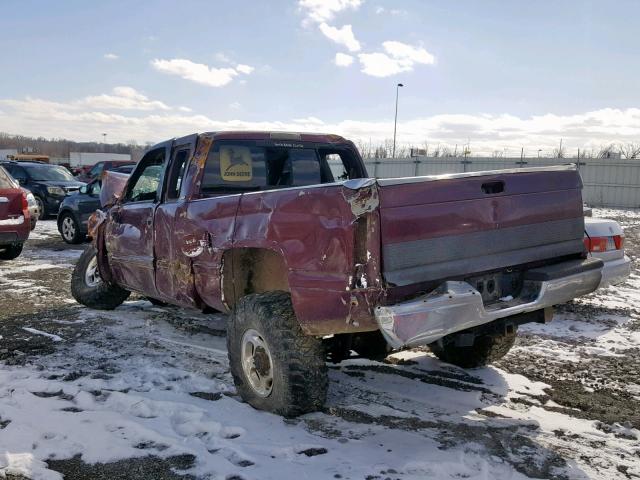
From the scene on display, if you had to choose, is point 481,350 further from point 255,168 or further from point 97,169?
point 97,169

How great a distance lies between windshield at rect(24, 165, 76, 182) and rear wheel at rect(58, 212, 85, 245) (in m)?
4.06

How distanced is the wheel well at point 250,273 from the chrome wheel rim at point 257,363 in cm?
43

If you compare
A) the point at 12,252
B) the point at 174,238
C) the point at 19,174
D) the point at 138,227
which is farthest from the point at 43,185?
the point at 174,238

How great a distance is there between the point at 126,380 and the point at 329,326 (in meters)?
1.92

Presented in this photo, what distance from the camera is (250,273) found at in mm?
4254

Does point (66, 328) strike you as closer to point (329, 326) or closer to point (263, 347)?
point (263, 347)

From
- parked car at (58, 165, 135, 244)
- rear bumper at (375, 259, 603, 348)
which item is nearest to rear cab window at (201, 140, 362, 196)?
rear bumper at (375, 259, 603, 348)

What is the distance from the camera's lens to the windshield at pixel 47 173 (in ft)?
50.1

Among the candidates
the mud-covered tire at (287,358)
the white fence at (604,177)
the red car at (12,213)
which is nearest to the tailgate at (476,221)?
the mud-covered tire at (287,358)

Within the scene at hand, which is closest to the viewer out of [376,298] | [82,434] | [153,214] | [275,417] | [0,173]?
[376,298]

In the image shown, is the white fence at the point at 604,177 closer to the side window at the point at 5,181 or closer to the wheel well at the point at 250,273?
the side window at the point at 5,181

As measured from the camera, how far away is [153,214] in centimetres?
493

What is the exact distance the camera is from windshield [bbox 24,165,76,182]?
15.3m

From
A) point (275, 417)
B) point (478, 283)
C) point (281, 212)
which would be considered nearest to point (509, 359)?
point (478, 283)
